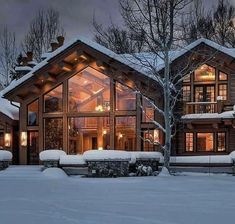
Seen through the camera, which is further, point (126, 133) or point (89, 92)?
point (89, 92)

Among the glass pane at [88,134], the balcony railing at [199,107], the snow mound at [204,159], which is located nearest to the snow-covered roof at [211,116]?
the balcony railing at [199,107]

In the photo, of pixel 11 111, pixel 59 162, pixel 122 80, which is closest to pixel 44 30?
pixel 11 111

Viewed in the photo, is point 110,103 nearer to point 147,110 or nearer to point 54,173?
point 147,110

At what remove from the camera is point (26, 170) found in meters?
21.3

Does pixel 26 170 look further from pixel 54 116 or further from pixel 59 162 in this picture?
pixel 54 116

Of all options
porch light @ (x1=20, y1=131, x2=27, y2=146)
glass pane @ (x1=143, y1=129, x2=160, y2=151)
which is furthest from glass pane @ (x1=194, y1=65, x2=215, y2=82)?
porch light @ (x1=20, y1=131, x2=27, y2=146)

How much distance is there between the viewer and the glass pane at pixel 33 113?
2555 cm

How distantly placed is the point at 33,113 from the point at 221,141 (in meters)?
9.90

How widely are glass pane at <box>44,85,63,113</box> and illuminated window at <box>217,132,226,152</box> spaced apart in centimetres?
828

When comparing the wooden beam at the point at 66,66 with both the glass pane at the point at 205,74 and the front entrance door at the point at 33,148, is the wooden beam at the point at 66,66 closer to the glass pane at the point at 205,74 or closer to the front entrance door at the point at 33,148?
the front entrance door at the point at 33,148

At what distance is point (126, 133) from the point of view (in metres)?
24.4

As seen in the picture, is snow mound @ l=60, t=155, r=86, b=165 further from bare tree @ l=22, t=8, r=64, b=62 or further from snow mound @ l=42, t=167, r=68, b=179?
bare tree @ l=22, t=8, r=64, b=62

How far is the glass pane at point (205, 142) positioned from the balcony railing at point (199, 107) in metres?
1.24

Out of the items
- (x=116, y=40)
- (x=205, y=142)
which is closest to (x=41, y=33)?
(x=116, y=40)
